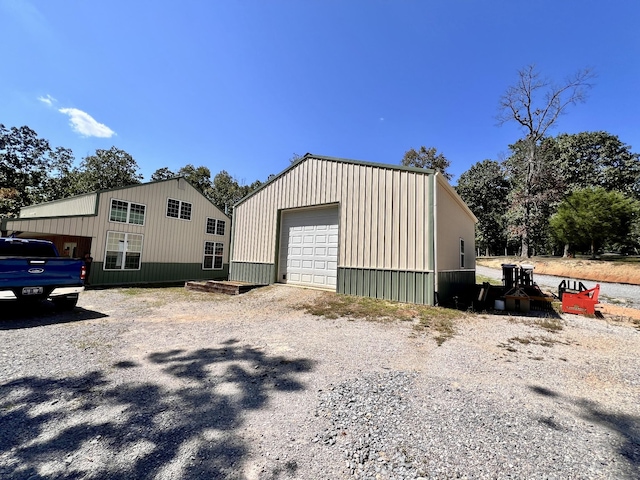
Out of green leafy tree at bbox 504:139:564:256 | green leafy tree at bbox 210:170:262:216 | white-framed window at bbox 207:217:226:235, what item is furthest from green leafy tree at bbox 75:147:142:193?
green leafy tree at bbox 504:139:564:256

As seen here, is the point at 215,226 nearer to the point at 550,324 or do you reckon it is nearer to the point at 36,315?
the point at 36,315

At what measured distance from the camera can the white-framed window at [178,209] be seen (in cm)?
1612

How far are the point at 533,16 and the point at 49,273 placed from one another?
15.6 m

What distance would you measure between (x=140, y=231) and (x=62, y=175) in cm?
2661

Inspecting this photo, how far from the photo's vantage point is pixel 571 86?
2370 centimetres

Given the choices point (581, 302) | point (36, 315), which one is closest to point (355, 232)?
point (581, 302)

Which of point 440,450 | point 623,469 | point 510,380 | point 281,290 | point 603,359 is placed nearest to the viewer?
point 623,469

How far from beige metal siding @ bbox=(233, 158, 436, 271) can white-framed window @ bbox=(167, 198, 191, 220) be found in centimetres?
672

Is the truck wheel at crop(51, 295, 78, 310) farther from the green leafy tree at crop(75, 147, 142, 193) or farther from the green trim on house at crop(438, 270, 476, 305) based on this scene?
the green leafy tree at crop(75, 147, 142, 193)

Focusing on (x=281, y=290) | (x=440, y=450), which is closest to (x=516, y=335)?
(x=440, y=450)

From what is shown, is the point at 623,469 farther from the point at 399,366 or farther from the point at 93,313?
the point at 93,313

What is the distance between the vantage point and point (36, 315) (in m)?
6.39

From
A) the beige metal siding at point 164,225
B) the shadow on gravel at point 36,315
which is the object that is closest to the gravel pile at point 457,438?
the shadow on gravel at point 36,315

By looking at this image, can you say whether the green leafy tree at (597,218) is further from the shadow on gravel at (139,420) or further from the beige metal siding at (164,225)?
the shadow on gravel at (139,420)
